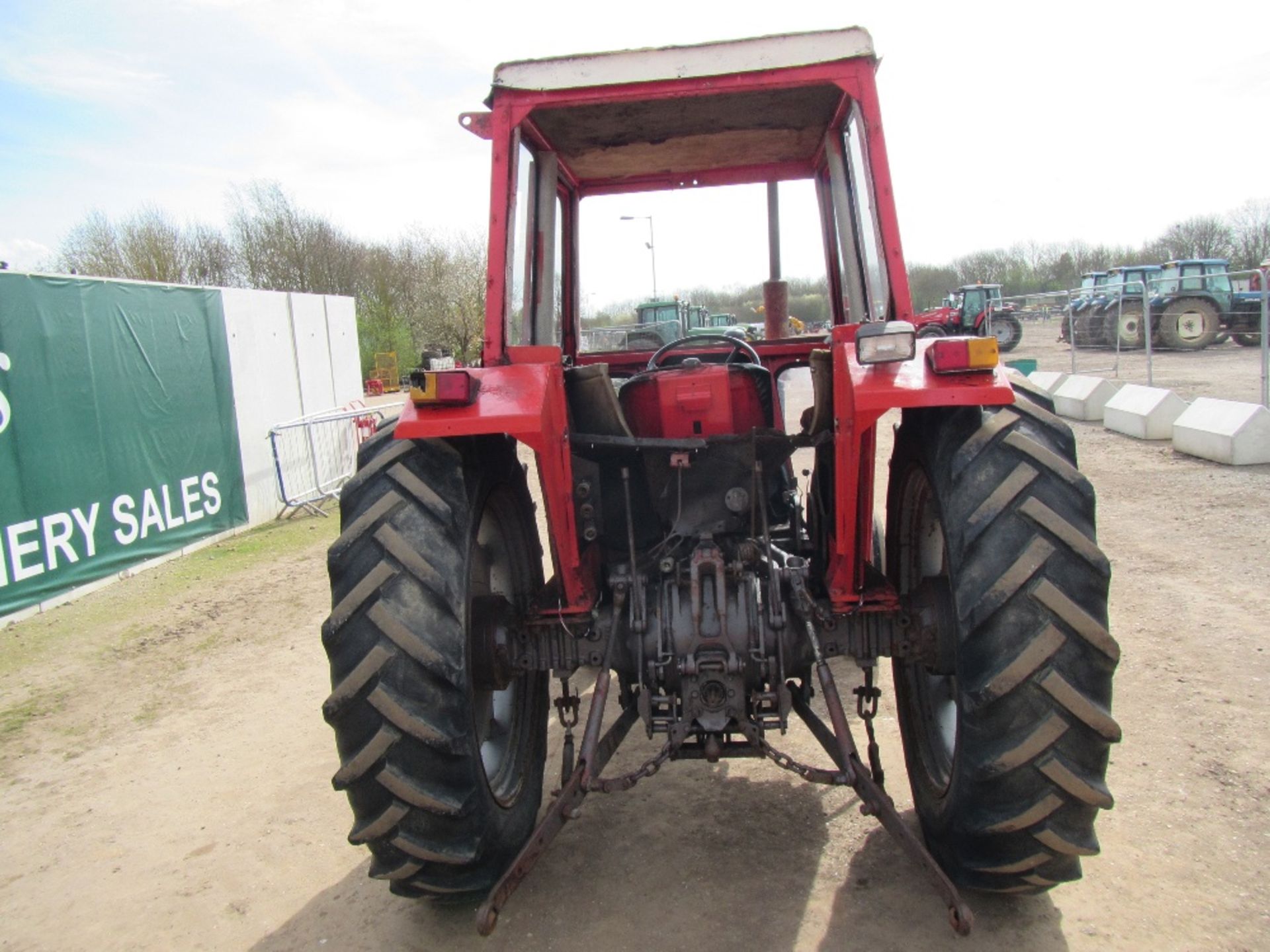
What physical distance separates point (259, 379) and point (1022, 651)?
35.6ft

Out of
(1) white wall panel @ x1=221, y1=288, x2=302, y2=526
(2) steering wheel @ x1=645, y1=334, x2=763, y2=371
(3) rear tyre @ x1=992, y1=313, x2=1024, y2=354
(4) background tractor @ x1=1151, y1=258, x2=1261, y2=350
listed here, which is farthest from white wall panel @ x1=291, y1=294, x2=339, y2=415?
(3) rear tyre @ x1=992, y1=313, x2=1024, y2=354

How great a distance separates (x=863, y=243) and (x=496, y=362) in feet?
4.84

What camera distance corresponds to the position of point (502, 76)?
10.1ft

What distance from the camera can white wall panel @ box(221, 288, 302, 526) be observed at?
35.4 ft

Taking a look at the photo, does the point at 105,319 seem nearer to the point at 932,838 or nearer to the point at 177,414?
the point at 177,414

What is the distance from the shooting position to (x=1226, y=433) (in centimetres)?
915

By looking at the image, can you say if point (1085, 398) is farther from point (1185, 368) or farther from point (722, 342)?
point (722, 342)

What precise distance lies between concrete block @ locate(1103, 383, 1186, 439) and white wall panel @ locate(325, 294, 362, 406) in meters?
11.1

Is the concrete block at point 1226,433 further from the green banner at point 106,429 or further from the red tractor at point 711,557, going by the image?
the green banner at point 106,429

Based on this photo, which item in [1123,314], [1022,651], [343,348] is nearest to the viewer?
[1022,651]

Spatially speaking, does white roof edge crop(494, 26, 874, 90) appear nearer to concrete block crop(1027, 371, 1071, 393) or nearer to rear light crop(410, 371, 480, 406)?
rear light crop(410, 371, 480, 406)

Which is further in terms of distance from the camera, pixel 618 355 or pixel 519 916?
pixel 618 355

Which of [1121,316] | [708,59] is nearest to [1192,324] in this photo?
[1121,316]

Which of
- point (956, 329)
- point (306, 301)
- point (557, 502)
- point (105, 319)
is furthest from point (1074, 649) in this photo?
point (956, 329)
